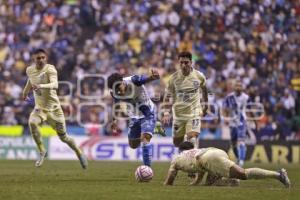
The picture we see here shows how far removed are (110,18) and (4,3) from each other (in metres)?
5.15

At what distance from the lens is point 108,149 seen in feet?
112

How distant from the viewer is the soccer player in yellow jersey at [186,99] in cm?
1934

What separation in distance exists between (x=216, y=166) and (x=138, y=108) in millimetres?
4656

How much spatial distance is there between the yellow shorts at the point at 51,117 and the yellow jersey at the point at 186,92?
3.81 meters

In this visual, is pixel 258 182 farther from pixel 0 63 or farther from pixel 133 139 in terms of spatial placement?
pixel 0 63

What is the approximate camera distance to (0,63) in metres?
36.8

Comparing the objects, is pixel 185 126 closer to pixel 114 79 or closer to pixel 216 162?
pixel 114 79

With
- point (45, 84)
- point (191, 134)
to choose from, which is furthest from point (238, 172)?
point (45, 84)

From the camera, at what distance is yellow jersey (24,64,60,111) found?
21375mm

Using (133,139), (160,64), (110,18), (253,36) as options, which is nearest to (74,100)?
(160,64)

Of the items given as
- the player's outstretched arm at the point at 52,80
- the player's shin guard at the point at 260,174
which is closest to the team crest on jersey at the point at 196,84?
the player's outstretched arm at the point at 52,80

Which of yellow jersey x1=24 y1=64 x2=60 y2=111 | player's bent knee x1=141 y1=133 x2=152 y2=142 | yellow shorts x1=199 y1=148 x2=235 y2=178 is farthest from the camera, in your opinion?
yellow jersey x1=24 y1=64 x2=60 y2=111

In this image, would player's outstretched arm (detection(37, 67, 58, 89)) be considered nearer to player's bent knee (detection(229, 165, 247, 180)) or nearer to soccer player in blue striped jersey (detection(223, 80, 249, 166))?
player's bent knee (detection(229, 165, 247, 180))

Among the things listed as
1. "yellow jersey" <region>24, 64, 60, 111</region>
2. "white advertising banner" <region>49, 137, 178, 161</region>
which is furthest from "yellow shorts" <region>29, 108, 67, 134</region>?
"white advertising banner" <region>49, 137, 178, 161</region>
